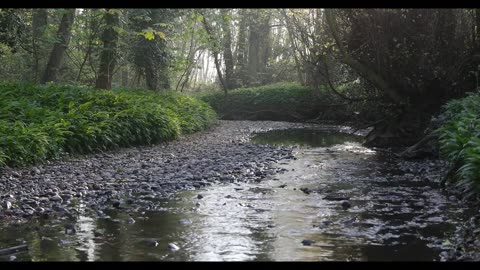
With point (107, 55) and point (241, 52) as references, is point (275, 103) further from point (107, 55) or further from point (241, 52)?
point (241, 52)

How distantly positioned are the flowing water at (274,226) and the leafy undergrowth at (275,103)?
17489mm

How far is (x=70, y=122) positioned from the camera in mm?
11305

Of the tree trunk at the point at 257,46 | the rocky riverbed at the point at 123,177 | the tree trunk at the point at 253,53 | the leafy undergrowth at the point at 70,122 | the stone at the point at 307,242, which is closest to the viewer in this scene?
the stone at the point at 307,242

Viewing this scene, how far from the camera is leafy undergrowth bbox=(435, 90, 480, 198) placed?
6852 millimetres

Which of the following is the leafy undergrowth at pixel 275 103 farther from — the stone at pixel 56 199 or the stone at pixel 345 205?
the stone at pixel 56 199

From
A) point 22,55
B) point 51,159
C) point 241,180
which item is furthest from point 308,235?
point 22,55

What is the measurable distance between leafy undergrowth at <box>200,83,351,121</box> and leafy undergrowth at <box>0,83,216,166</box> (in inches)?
450

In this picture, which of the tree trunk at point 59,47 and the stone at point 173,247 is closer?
the stone at point 173,247

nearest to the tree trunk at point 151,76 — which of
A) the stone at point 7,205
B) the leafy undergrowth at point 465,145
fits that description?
the leafy undergrowth at point 465,145

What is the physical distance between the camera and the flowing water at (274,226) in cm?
468

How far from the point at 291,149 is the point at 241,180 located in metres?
5.55

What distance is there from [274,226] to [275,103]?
23.8 meters

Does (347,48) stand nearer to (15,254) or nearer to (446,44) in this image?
(446,44)
